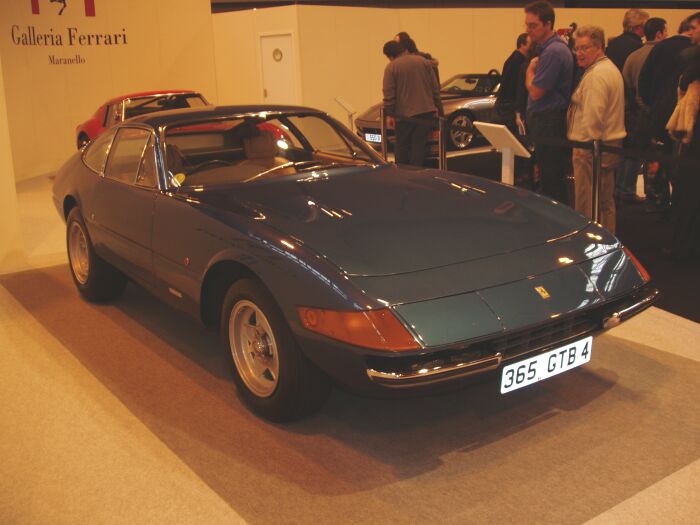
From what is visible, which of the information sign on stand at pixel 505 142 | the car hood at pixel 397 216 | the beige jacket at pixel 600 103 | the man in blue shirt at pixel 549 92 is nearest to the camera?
the car hood at pixel 397 216

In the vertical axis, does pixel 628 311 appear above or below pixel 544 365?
above

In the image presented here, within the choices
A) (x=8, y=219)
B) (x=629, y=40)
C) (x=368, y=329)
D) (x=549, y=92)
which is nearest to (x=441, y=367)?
(x=368, y=329)

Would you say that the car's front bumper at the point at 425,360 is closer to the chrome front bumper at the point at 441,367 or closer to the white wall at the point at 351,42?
the chrome front bumper at the point at 441,367

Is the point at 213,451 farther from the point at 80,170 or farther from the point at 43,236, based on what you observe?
the point at 43,236

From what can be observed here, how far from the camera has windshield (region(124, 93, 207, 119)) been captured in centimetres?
1006

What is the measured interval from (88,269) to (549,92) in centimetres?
355

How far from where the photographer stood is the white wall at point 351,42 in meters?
13.3

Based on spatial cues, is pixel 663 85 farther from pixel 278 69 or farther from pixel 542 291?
pixel 278 69

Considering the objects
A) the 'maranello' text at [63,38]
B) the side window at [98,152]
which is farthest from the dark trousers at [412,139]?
the 'maranello' text at [63,38]

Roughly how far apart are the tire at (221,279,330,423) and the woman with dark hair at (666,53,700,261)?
3490 mm

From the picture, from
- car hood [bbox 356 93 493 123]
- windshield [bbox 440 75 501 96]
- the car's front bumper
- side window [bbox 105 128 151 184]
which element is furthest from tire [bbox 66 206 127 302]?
windshield [bbox 440 75 501 96]

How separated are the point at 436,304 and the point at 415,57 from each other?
548cm

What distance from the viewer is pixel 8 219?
6082mm

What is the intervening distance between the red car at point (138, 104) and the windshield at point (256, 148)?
19.6 ft
